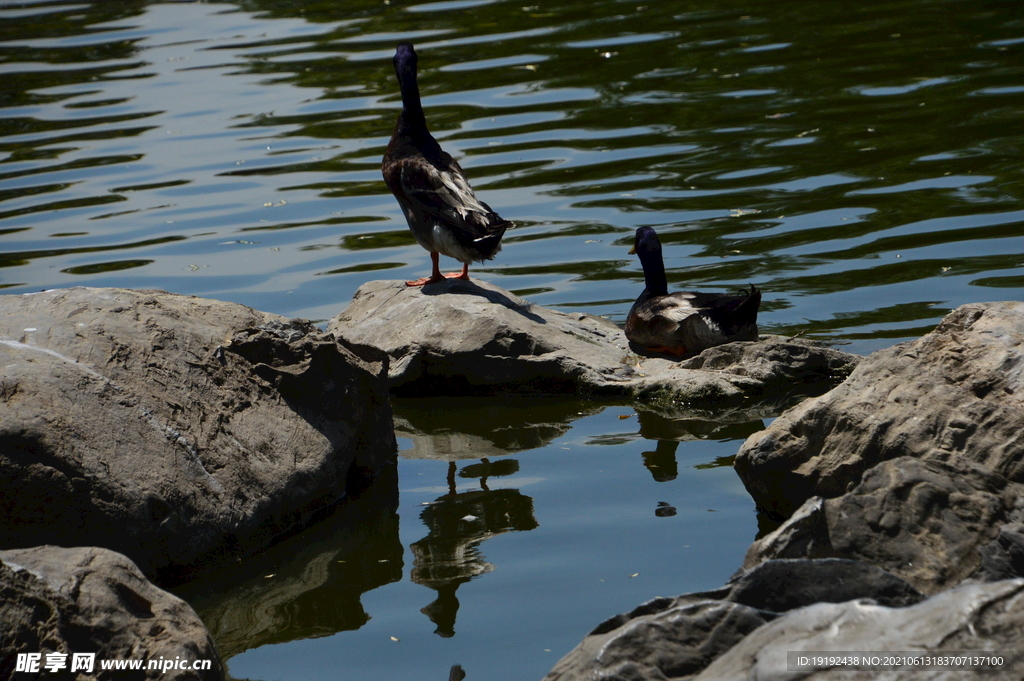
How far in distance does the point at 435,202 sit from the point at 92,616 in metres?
4.60

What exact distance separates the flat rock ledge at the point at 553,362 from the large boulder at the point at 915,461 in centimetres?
143

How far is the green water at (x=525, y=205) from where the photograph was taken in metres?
4.58

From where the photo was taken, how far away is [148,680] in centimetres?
356

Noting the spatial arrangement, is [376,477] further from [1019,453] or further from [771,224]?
[771,224]

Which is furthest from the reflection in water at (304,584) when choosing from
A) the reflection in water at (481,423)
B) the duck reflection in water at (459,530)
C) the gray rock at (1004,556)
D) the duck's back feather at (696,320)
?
the duck's back feather at (696,320)

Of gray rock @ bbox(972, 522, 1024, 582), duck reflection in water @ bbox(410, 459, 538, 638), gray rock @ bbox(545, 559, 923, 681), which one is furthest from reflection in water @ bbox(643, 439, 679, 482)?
gray rock @ bbox(545, 559, 923, 681)

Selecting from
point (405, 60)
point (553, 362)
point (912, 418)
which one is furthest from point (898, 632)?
point (405, 60)

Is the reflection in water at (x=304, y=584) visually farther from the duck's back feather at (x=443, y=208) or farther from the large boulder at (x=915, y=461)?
the duck's back feather at (x=443, y=208)

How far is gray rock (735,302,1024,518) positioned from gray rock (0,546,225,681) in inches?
94.7

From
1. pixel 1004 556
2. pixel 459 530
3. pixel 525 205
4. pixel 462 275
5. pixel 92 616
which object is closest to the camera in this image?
pixel 92 616

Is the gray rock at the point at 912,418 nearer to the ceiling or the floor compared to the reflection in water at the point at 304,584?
nearer to the ceiling

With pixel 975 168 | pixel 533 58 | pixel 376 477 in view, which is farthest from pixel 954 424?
pixel 533 58

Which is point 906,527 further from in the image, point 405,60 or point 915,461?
point 405,60

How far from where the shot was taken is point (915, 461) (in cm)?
420
